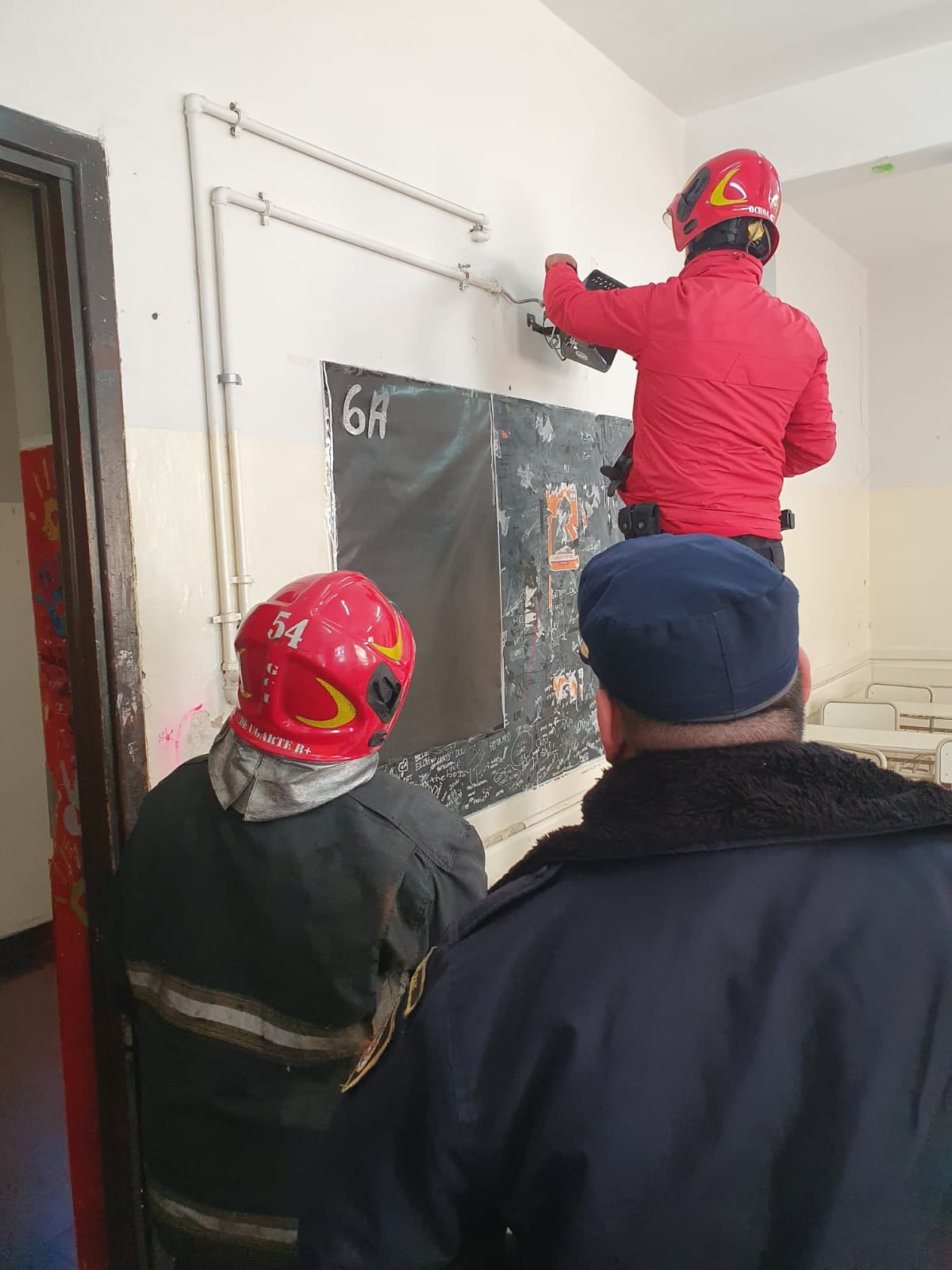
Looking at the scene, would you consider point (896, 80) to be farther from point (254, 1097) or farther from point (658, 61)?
point (254, 1097)

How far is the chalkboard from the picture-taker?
236cm

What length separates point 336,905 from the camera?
109 cm

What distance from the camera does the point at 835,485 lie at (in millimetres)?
5223

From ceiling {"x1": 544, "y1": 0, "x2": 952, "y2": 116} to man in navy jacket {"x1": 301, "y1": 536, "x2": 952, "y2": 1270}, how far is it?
8.67 ft

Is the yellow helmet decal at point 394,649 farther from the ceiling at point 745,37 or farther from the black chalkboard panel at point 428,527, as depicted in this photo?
the ceiling at point 745,37

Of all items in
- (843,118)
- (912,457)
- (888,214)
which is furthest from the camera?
(912,457)

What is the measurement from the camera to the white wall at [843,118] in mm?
2844

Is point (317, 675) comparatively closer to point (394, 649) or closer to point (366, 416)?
point (394, 649)

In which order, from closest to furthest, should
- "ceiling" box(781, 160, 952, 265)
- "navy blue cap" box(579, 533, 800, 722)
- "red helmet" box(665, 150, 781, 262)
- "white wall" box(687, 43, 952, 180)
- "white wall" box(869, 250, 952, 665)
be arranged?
"navy blue cap" box(579, 533, 800, 722)
"red helmet" box(665, 150, 781, 262)
"white wall" box(687, 43, 952, 180)
"ceiling" box(781, 160, 952, 265)
"white wall" box(869, 250, 952, 665)

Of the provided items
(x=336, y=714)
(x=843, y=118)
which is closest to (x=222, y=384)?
(x=336, y=714)

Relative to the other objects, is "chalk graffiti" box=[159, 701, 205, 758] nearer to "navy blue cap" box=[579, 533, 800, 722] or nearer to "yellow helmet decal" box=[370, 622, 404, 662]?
"yellow helmet decal" box=[370, 622, 404, 662]

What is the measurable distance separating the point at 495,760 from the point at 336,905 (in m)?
1.35

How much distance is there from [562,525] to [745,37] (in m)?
1.66

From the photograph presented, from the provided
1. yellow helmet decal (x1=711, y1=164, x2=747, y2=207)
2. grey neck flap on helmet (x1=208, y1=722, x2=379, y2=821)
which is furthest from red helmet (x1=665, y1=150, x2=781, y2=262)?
grey neck flap on helmet (x1=208, y1=722, x2=379, y2=821)
